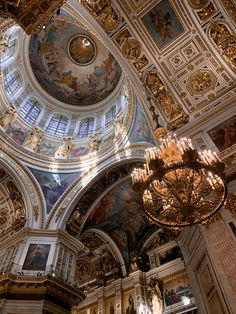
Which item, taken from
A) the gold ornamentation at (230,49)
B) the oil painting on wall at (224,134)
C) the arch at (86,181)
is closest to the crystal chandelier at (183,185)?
the oil painting on wall at (224,134)

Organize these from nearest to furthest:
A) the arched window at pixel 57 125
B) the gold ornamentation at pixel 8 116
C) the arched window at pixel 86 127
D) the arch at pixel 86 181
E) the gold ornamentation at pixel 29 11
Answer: the gold ornamentation at pixel 29 11 < the arch at pixel 86 181 < the gold ornamentation at pixel 8 116 < the arched window at pixel 57 125 < the arched window at pixel 86 127

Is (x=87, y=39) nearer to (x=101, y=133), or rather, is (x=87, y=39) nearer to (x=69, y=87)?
(x=69, y=87)

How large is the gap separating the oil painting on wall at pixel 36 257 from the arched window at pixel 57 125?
7.19 meters

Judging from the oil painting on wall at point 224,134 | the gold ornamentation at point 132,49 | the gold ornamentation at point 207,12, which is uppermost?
the gold ornamentation at point 132,49

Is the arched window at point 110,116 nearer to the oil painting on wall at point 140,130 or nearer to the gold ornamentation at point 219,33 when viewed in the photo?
the oil painting on wall at point 140,130

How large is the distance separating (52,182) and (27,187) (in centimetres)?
128

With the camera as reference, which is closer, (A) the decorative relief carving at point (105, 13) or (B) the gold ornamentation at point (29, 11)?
(B) the gold ornamentation at point (29, 11)

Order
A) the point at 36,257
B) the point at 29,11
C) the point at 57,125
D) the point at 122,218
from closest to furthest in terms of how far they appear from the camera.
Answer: the point at 29,11 → the point at 36,257 → the point at 122,218 → the point at 57,125

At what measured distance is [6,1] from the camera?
5.31 metres

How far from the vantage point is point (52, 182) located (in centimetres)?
1434

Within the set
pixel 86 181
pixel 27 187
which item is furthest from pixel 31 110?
pixel 86 181

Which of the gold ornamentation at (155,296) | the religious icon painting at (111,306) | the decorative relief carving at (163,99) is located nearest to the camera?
the decorative relief carving at (163,99)

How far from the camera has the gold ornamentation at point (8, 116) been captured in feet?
48.2

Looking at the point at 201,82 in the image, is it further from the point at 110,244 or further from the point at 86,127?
the point at 110,244
